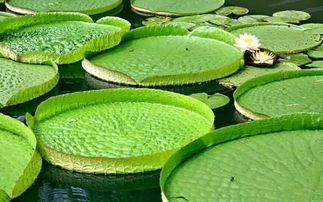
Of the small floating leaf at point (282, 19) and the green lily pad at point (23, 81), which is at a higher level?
the green lily pad at point (23, 81)

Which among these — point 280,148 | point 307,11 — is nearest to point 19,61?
point 280,148

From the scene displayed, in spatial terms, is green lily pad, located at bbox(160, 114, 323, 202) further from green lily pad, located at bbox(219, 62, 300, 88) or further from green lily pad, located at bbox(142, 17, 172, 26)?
green lily pad, located at bbox(142, 17, 172, 26)

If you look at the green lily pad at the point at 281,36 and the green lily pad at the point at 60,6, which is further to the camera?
the green lily pad at the point at 60,6

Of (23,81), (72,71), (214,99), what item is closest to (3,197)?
(23,81)

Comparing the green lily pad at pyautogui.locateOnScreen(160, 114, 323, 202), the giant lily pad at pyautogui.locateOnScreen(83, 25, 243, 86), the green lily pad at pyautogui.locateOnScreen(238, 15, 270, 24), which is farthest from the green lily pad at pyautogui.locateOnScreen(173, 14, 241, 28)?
the green lily pad at pyautogui.locateOnScreen(160, 114, 323, 202)

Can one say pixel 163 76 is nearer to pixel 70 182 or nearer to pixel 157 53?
pixel 157 53

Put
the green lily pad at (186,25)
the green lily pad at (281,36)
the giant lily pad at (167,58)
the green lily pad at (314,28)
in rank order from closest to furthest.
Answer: the giant lily pad at (167,58) → the green lily pad at (281,36) → the green lily pad at (314,28) → the green lily pad at (186,25)

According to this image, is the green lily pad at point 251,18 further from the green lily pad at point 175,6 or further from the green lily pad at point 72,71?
the green lily pad at point 72,71

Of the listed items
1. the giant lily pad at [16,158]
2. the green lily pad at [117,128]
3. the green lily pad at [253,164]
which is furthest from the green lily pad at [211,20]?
the giant lily pad at [16,158]

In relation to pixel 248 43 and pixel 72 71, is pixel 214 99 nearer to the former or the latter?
pixel 248 43
